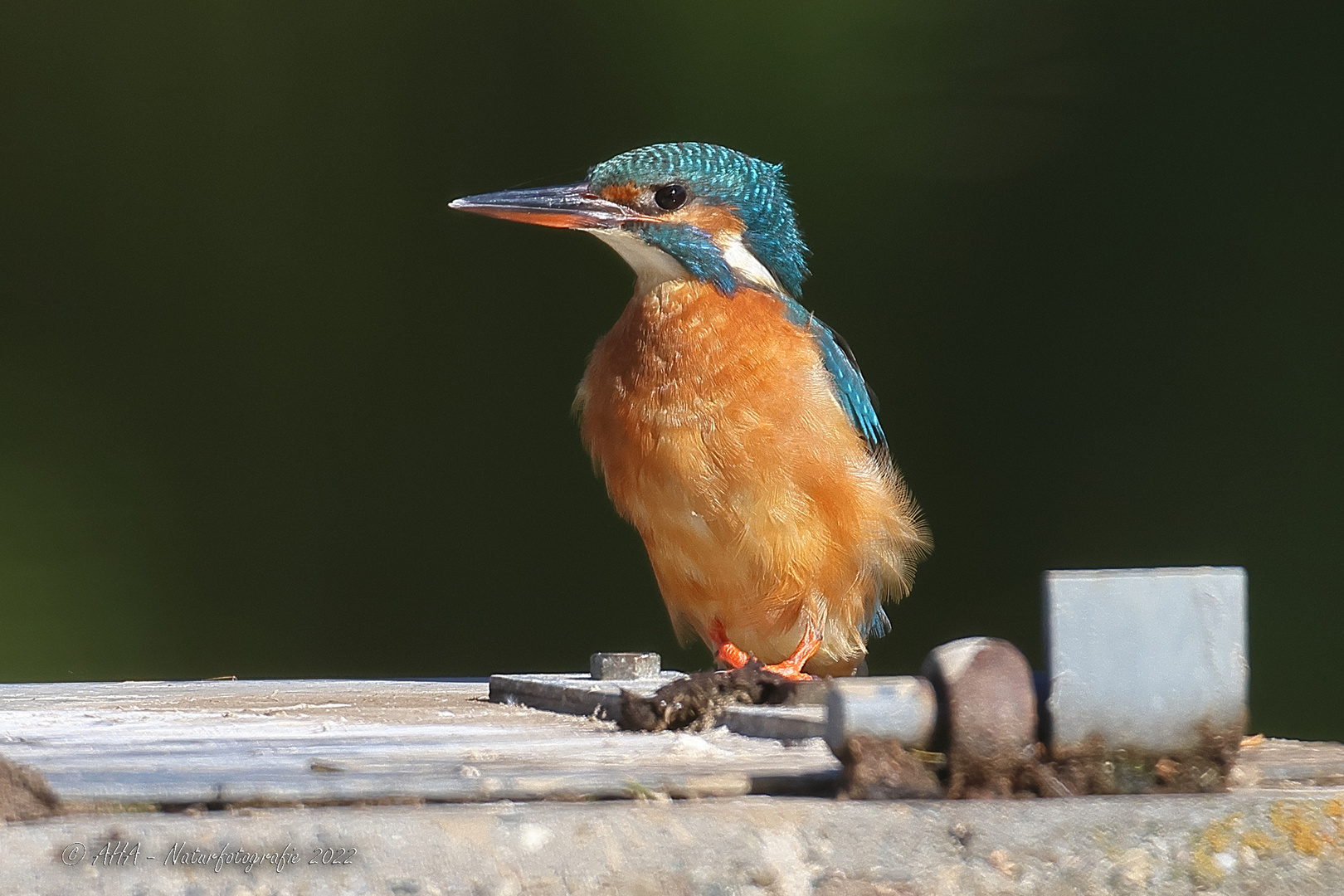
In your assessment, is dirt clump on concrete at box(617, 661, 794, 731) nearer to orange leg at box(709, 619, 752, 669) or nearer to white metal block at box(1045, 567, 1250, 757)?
white metal block at box(1045, 567, 1250, 757)

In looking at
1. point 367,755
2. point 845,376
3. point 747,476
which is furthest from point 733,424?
point 367,755

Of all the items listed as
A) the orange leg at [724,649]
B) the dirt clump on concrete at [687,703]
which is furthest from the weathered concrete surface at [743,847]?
the orange leg at [724,649]

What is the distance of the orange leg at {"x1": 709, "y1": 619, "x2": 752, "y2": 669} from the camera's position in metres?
2.56

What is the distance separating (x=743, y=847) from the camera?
830 millimetres

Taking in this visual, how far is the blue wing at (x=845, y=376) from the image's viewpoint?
8.61ft

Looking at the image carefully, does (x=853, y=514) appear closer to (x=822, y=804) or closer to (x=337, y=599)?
(x=822, y=804)

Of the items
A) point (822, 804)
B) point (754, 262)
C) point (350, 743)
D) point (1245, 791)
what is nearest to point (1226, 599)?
point (1245, 791)

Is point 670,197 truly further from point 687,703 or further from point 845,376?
point 687,703

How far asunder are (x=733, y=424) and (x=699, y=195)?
0.50 metres

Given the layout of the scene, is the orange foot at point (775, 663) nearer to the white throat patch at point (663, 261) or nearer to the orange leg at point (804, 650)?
the orange leg at point (804, 650)

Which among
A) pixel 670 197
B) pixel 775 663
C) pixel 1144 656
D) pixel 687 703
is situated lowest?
pixel 775 663

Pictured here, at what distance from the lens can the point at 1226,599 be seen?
92 cm

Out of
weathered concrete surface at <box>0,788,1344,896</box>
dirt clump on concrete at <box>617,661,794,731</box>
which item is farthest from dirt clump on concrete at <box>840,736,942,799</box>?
dirt clump on concrete at <box>617,661,794,731</box>

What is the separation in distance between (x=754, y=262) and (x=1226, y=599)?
1.90 meters
